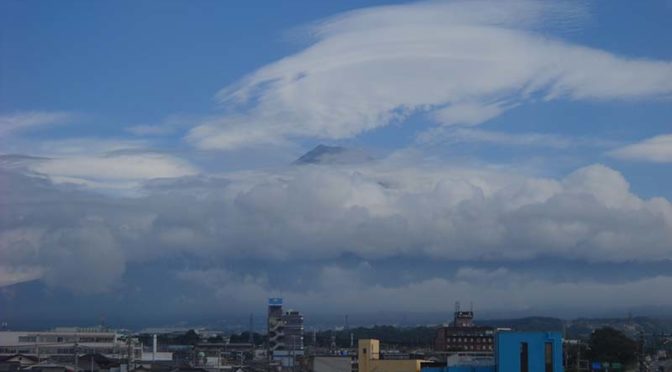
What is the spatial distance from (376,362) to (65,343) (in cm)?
4613

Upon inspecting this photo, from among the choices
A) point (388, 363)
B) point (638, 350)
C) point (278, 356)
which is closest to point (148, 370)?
point (388, 363)

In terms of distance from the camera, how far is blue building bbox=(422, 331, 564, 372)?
106 ft

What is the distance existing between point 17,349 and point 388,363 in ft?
148

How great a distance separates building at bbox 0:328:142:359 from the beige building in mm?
33447

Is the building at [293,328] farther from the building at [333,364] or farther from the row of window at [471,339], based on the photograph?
the building at [333,364]

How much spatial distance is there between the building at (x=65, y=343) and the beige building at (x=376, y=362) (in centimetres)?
3345

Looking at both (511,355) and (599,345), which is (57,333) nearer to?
(599,345)

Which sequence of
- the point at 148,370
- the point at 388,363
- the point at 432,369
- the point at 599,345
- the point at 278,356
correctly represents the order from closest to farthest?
1. the point at 432,369
2. the point at 388,363
3. the point at 148,370
4. the point at 599,345
5. the point at 278,356

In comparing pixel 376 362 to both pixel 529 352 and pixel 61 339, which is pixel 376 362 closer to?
pixel 529 352

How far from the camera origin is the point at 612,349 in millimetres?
64562

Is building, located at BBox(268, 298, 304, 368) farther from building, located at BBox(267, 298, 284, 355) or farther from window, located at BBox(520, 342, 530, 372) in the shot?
window, located at BBox(520, 342, 530, 372)

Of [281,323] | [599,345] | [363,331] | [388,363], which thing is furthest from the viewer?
[363,331]

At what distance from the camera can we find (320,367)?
48.4 meters

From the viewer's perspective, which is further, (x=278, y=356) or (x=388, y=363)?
(x=278, y=356)
